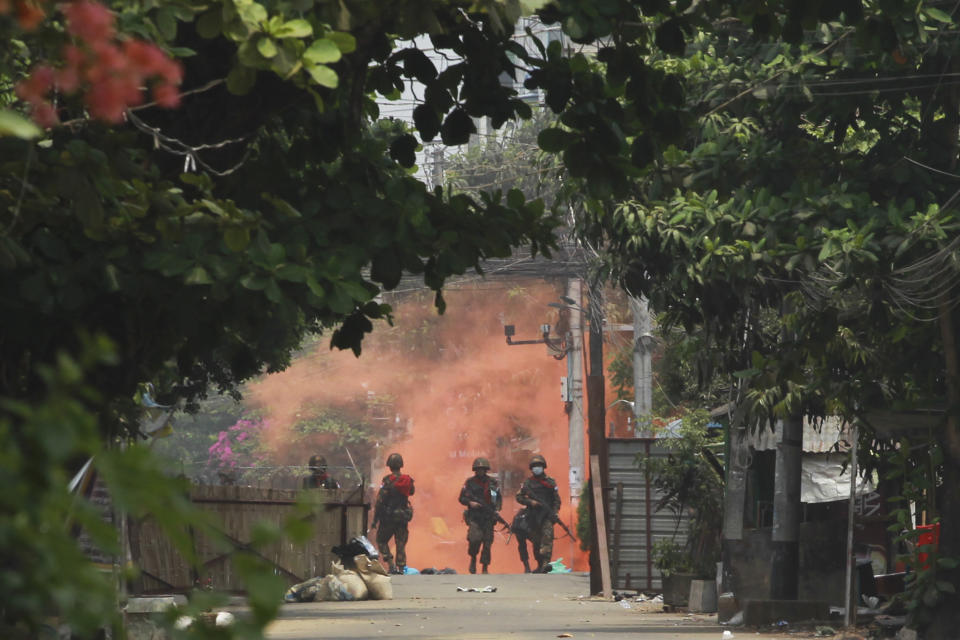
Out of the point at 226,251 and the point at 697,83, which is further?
the point at 697,83

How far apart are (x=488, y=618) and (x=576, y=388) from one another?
19072mm

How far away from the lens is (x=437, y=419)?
5888 centimetres

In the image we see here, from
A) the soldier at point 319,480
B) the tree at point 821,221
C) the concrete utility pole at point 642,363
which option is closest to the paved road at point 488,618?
the soldier at point 319,480

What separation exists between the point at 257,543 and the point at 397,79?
5965mm

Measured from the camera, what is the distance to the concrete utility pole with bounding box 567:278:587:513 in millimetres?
34469

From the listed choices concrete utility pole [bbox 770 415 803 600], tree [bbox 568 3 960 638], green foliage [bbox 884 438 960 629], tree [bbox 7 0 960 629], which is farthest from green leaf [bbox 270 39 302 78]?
concrete utility pole [bbox 770 415 803 600]

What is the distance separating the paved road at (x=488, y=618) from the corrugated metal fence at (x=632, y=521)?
2.59 ft

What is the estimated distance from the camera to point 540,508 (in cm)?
2750

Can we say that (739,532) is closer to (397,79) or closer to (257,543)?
(397,79)

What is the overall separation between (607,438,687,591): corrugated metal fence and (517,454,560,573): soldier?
258 inches

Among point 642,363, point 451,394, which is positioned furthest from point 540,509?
point 451,394

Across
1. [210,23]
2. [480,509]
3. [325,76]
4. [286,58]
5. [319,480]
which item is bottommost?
[480,509]

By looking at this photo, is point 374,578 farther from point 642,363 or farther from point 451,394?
point 451,394

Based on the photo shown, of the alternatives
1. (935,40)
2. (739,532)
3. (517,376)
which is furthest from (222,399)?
(935,40)
